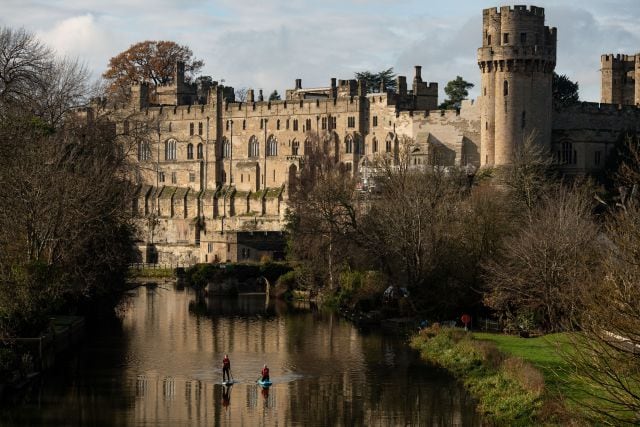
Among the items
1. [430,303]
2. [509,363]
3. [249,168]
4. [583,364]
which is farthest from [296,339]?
[249,168]

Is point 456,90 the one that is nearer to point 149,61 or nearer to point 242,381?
point 149,61

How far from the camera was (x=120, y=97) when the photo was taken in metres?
93.2

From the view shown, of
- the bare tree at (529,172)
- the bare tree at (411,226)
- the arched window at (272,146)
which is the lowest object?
the bare tree at (411,226)

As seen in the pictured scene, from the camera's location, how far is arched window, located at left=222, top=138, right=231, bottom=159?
94.9m

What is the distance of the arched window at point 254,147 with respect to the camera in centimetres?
9319

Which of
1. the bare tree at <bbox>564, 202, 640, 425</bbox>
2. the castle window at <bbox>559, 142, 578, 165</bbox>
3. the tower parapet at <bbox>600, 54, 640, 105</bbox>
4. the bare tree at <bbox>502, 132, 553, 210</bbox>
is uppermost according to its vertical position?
the tower parapet at <bbox>600, 54, 640, 105</bbox>

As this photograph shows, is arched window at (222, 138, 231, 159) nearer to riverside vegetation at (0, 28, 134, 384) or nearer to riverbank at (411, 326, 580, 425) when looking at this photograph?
riverside vegetation at (0, 28, 134, 384)

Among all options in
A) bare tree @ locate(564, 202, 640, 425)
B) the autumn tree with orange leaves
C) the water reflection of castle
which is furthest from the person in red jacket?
the autumn tree with orange leaves

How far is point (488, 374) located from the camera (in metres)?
35.5

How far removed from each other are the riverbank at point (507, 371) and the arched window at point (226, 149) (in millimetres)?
52082

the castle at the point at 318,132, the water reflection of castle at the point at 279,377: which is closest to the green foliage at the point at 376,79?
the castle at the point at 318,132

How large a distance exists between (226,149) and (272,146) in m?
4.28

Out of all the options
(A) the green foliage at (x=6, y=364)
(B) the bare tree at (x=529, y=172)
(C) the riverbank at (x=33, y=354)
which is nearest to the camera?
(A) the green foliage at (x=6, y=364)

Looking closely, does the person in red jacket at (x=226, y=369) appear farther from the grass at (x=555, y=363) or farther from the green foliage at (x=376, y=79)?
the green foliage at (x=376, y=79)
